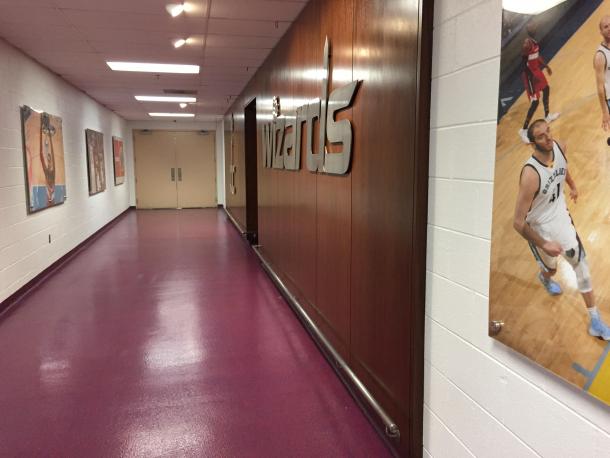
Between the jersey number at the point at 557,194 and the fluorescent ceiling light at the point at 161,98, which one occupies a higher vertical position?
Result: the fluorescent ceiling light at the point at 161,98

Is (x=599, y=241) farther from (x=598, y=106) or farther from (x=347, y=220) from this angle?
(x=347, y=220)

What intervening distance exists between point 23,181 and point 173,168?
10.1m

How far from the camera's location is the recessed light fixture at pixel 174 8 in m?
4.04

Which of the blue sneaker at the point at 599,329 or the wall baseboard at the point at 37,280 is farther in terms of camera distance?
the wall baseboard at the point at 37,280

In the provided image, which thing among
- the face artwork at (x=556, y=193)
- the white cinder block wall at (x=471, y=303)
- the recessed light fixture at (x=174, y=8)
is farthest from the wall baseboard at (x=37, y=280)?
the face artwork at (x=556, y=193)

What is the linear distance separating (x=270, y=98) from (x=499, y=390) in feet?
16.2

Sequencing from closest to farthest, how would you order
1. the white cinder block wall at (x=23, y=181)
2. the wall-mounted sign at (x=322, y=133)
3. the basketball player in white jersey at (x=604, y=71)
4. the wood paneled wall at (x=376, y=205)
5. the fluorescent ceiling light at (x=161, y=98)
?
the basketball player in white jersey at (x=604, y=71)
the wood paneled wall at (x=376, y=205)
the wall-mounted sign at (x=322, y=133)
the white cinder block wall at (x=23, y=181)
the fluorescent ceiling light at (x=161, y=98)

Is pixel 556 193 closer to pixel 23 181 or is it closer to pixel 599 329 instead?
pixel 599 329

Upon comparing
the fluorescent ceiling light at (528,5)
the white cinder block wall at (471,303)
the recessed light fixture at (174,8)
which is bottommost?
the white cinder block wall at (471,303)

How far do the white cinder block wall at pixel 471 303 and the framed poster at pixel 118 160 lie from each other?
11.5 metres

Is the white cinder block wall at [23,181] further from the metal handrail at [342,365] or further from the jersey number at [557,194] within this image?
the jersey number at [557,194]

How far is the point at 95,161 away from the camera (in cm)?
948

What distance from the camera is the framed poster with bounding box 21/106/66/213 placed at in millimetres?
5590

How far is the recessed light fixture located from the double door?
1156 centimetres
